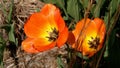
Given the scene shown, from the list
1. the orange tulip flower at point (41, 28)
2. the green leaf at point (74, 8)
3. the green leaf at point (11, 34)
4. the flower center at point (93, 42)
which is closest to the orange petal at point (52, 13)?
the orange tulip flower at point (41, 28)

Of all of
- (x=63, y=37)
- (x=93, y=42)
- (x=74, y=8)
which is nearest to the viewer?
(x=63, y=37)

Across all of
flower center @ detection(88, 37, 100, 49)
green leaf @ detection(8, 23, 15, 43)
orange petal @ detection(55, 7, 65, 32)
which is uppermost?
orange petal @ detection(55, 7, 65, 32)

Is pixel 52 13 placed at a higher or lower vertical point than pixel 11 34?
higher

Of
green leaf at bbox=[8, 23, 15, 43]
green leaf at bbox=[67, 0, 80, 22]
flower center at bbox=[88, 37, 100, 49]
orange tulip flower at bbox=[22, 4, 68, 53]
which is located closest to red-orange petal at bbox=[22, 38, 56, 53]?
orange tulip flower at bbox=[22, 4, 68, 53]

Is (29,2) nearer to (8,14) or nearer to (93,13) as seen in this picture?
(8,14)

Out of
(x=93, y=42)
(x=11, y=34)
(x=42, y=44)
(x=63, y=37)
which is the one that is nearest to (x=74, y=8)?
→ (x=11, y=34)

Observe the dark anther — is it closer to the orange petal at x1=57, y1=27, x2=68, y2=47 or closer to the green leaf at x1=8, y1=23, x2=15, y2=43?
the orange petal at x1=57, y1=27, x2=68, y2=47

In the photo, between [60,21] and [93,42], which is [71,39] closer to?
[60,21]
